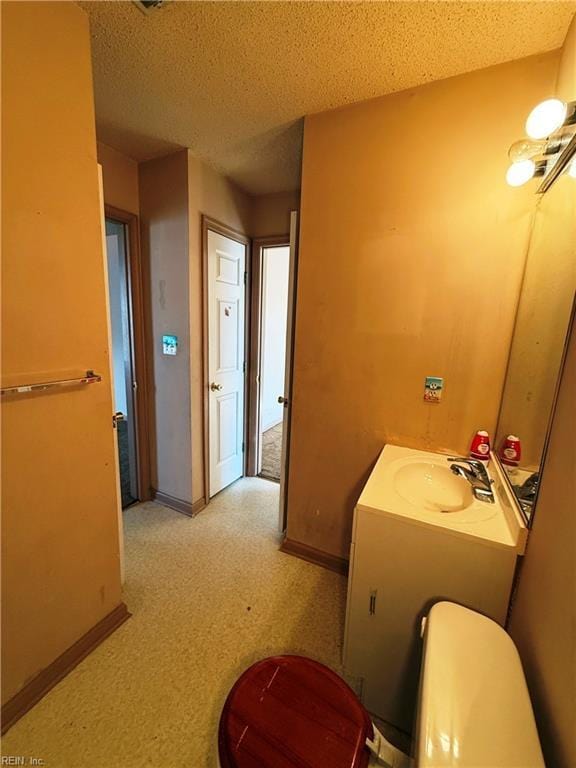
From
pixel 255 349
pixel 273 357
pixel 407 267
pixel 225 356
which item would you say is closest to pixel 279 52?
pixel 407 267

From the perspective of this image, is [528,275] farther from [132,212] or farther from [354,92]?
[132,212]

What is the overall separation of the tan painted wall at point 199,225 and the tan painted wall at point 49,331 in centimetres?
88

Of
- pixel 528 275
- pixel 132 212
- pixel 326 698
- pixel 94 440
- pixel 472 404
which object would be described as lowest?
pixel 326 698

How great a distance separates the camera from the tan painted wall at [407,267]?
53.9 inches

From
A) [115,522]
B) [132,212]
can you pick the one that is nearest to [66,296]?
[115,522]

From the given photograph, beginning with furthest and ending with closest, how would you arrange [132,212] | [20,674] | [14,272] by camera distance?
[132,212] → [20,674] → [14,272]

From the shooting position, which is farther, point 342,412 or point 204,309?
point 204,309

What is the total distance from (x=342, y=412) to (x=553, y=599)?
1150mm

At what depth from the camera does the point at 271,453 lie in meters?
3.62

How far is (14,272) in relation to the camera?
40.4 inches

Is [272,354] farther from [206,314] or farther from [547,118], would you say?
[547,118]

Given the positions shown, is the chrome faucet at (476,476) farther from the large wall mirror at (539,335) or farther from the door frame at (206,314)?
the door frame at (206,314)

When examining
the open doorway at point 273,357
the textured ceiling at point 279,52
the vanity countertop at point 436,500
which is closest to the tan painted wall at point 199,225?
the textured ceiling at point 279,52

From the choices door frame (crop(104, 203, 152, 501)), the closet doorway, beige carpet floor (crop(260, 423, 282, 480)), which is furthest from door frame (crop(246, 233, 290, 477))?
door frame (crop(104, 203, 152, 501))
